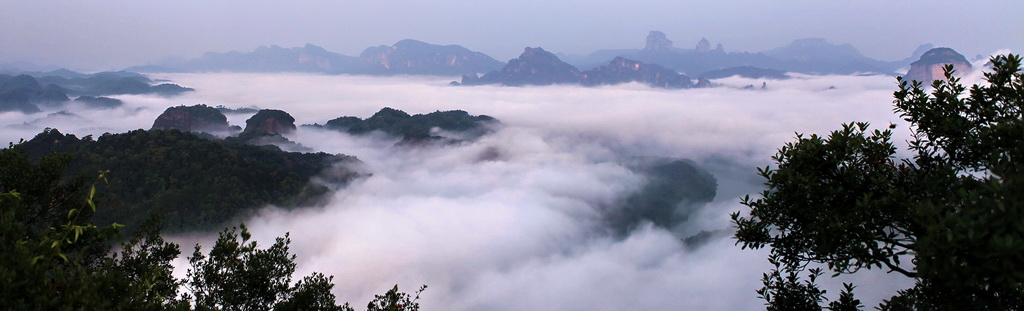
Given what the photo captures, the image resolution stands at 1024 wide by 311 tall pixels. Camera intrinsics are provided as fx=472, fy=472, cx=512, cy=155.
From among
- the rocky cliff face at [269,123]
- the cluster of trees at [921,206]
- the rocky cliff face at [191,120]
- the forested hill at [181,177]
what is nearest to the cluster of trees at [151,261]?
the cluster of trees at [921,206]

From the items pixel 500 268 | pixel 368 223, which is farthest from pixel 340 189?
pixel 500 268

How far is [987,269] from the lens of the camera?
5059 mm

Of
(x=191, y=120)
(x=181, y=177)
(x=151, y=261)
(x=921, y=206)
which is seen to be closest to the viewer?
(x=921, y=206)

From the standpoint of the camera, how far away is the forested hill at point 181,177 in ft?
219

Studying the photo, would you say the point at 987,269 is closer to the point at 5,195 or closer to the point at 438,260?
the point at 5,195

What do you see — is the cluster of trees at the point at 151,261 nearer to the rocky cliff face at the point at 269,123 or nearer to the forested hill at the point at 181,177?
the forested hill at the point at 181,177

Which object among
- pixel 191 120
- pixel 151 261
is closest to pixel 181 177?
pixel 151 261

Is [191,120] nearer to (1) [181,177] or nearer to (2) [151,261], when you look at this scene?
(1) [181,177]

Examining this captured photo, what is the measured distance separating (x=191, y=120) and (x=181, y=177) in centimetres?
10510

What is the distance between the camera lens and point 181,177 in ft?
249

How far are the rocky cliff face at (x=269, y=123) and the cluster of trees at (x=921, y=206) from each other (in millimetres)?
168792

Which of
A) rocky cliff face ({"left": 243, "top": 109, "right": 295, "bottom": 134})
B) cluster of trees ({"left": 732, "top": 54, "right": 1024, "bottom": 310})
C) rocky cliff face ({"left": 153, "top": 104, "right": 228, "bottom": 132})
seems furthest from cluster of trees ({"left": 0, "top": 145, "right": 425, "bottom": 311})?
rocky cliff face ({"left": 153, "top": 104, "right": 228, "bottom": 132})

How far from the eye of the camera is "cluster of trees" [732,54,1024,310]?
5.07 m

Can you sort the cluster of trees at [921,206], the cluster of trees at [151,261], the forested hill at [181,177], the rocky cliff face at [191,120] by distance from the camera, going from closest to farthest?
the cluster of trees at [921,206] → the cluster of trees at [151,261] → the forested hill at [181,177] → the rocky cliff face at [191,120]
